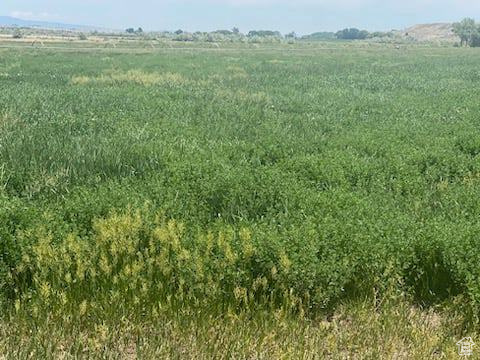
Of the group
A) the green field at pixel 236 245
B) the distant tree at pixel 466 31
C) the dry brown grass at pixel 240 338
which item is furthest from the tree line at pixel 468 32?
the dry brown grass at pixel 240 338

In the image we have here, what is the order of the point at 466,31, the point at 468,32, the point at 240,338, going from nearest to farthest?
the point at 240,338, the point at 468,32, the point at 466,31

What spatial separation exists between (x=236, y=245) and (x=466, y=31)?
123m

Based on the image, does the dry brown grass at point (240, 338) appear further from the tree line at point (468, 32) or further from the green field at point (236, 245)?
the tree line at point (468, 32)

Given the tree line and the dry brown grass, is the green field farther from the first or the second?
the tree line

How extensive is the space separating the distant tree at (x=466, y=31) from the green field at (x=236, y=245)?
368 feet

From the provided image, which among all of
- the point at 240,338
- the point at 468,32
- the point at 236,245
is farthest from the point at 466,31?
the point at 240,338

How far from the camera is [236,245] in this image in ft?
18.2

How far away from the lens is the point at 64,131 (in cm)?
1234

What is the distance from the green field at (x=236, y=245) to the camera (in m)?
4.51

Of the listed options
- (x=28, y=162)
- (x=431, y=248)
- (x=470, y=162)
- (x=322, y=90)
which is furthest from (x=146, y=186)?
(x=322, y=90)

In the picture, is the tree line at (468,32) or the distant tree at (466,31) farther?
the distant tree at (466,31)

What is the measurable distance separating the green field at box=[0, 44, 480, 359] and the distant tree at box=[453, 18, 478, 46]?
112147 millimetres

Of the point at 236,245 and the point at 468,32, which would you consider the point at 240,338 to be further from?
the point at 468,32

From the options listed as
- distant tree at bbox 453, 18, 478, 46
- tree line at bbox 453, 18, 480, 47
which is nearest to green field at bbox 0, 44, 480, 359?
tree line at bbox 453, 18, 480, 47
